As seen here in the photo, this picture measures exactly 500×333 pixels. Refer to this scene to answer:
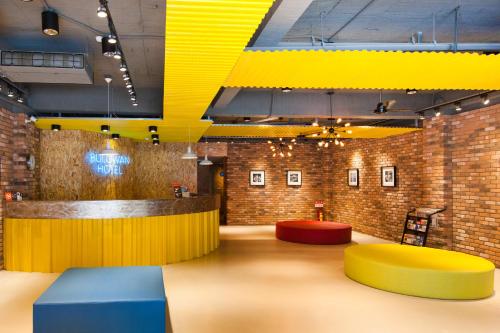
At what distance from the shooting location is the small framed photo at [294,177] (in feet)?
51.4

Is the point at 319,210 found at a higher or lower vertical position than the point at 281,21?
lower

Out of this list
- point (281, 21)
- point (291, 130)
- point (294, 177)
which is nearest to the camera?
point (281, 21)

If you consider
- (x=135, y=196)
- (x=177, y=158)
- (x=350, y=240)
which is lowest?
(x=350, y=240)

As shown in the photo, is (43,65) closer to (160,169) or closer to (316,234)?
(316,234)

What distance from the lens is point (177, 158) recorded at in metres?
14.3

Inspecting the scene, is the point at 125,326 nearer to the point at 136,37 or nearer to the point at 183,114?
the point at 136,37

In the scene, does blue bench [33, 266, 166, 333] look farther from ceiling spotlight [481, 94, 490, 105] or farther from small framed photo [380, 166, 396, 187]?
small framed photo [380, 166, 396, 187]

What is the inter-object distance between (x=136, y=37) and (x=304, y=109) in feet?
15.0

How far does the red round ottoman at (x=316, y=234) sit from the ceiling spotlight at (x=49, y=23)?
7775 mm

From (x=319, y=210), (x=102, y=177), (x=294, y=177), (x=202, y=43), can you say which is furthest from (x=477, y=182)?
(x=102, y=177)

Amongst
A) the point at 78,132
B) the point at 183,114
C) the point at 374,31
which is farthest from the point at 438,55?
the point at 78,132

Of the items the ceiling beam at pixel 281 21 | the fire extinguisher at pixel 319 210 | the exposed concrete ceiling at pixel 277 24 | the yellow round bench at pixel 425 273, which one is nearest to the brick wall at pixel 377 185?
the fire extinguisher at pixel 319 210

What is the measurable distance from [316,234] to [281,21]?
7425mm

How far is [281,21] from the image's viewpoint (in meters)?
4.17
